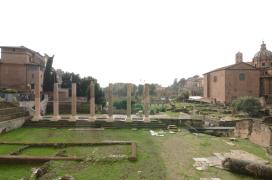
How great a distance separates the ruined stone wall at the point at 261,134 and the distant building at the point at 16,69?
27.8 m

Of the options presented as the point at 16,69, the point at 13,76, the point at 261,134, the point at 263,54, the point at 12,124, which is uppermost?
the point at 263,54

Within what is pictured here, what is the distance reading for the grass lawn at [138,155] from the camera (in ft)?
34.6

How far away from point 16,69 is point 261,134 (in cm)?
3065

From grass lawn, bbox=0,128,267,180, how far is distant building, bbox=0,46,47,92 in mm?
17905

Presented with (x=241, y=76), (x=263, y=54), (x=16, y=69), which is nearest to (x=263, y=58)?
(x=263, y=54)

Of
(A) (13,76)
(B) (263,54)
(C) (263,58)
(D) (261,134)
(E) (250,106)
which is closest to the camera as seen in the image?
(D) (261,134)

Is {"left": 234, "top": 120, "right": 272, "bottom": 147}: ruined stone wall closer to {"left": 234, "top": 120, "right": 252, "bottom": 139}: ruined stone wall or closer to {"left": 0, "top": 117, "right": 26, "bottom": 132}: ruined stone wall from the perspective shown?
{"left": 234, "top": 120, "right": 252, "bottom": 139}: ruined stone wall

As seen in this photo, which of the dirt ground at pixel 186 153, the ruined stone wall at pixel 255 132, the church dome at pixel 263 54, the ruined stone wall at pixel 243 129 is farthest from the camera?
the church dome at pixel 263 54

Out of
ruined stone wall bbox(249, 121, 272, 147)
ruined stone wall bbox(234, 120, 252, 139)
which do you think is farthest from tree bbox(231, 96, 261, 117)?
ruined stone wall bbox(249, 121, 272, 147)

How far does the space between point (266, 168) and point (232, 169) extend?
1.36 meters

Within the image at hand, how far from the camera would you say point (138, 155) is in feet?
44.3

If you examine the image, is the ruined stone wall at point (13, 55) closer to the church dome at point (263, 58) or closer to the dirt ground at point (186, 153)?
the dirt ground at point (186, 153)

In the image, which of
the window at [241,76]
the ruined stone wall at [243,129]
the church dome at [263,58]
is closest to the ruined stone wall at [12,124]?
the ruined stone wall at [243,129]

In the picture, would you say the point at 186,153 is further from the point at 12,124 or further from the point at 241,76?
the point at 241,76
